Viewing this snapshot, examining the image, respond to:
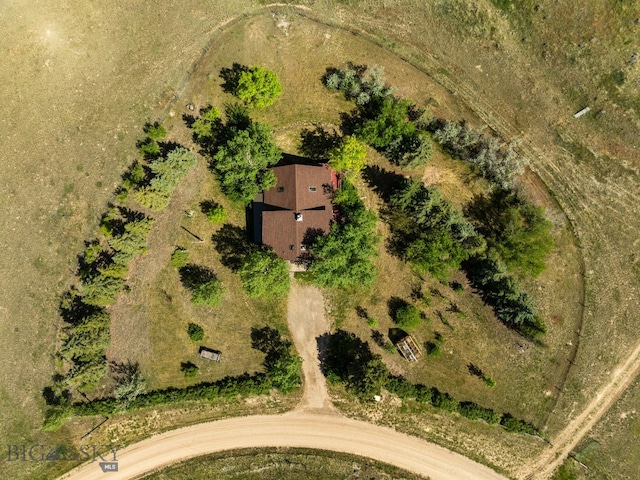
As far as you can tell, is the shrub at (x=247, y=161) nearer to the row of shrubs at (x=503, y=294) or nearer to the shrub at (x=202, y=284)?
the shrub at (x=202, y=284)

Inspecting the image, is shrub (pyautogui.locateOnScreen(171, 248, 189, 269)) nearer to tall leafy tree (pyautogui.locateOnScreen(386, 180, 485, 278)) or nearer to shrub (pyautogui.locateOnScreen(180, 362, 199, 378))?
shrub (pyautogui.locateOnScreen(180, 362, 199, 378))

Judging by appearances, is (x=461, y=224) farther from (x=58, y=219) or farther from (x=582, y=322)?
(x=58, y=219)

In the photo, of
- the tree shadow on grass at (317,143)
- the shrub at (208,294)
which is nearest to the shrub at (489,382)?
the shrub at (208,294)

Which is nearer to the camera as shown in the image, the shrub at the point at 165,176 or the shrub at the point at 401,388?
the shrub at the point at 165,176

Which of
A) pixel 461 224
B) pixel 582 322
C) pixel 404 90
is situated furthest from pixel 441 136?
pixel 582 322

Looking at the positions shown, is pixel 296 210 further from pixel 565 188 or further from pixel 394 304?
pixel 565 188

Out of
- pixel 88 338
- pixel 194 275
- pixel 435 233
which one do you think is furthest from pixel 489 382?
pixel 88 338
